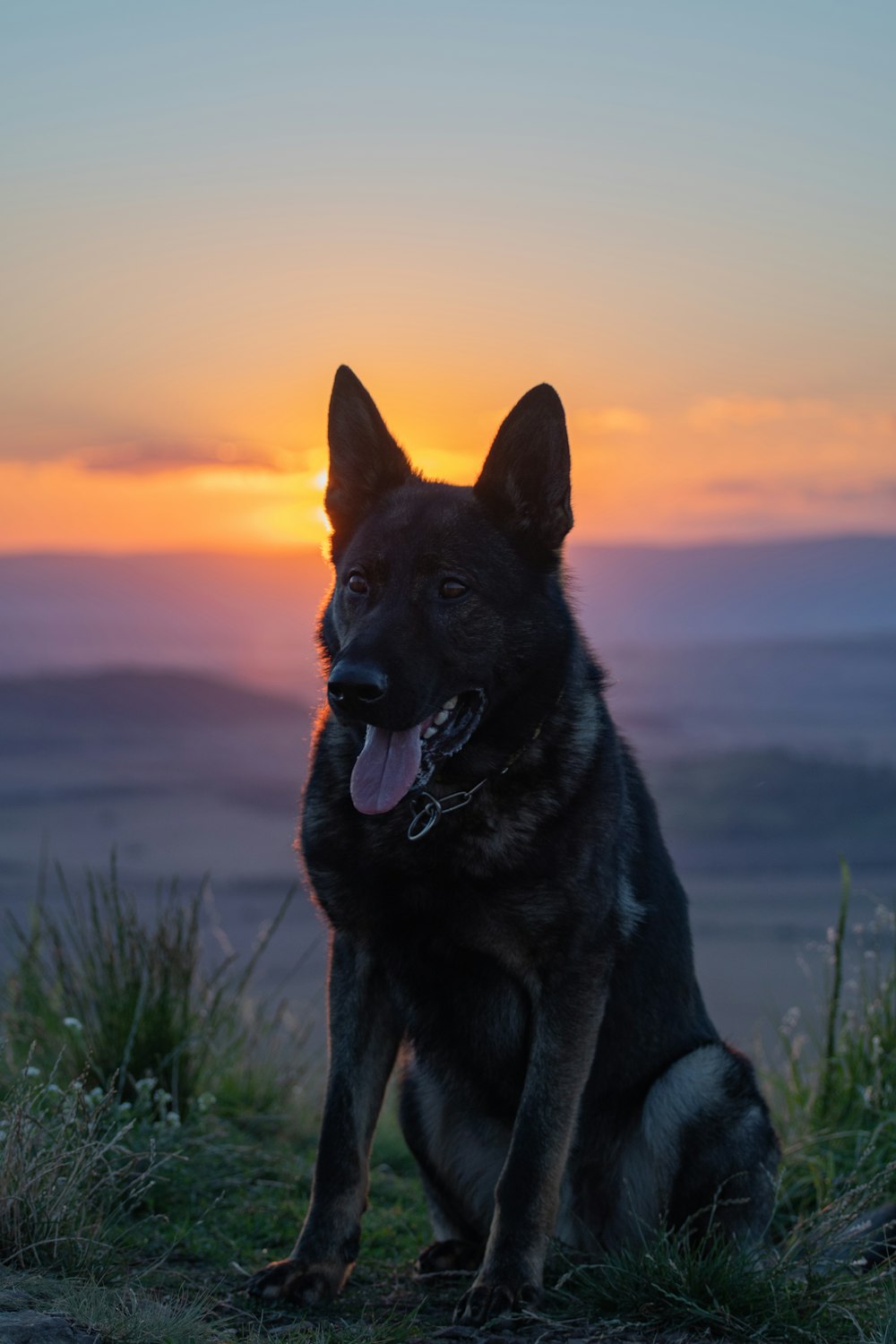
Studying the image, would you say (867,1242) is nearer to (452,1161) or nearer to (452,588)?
(452,1161)

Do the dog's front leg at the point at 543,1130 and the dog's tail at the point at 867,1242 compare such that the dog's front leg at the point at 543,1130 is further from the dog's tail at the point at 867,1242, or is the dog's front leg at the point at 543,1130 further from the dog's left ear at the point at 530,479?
the dog's left ear at the point at 530,479

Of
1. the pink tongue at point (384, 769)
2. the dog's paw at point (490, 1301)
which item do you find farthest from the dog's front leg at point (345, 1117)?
the pink tongue at point (384, 769)

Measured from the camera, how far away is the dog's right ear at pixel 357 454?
4.48m

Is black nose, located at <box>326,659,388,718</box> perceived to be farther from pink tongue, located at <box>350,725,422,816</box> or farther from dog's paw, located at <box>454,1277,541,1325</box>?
dog's paw, located at <box>454,1277,541,1325</box>

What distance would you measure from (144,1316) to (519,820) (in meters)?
1.66

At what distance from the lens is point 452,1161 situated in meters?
4.43

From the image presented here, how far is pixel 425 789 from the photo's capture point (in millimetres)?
4137

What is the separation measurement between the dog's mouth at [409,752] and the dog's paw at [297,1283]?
139cm

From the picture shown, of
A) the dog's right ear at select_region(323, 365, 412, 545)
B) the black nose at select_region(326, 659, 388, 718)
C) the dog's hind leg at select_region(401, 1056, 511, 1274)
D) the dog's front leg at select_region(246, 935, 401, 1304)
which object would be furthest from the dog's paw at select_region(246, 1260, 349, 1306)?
the dog's right ear at select_region(323, 365, 412, 545)

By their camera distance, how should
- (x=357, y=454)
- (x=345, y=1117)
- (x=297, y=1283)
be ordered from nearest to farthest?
(x=297, y=1283) → (x=345, y=1117) → (x=357, y=454)

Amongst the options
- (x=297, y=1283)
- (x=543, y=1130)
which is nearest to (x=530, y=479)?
(x=543, y=1130)

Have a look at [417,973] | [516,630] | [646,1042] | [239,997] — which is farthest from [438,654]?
[239,997]

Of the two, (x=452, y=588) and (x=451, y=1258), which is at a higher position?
(x=452, y=588)

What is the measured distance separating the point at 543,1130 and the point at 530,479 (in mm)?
1945
